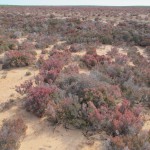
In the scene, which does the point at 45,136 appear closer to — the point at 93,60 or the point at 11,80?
the point at 11,80

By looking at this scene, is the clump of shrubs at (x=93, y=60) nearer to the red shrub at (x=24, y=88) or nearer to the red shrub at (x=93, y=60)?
the red shrub at (x=93, y=60)

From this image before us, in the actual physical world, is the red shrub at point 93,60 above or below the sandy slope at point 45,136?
below

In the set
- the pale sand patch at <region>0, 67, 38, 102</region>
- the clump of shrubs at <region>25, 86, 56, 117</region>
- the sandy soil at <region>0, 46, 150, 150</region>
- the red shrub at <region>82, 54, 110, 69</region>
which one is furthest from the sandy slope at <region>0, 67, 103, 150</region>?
the red shrub at <region>82, 54, 110, 69</region>

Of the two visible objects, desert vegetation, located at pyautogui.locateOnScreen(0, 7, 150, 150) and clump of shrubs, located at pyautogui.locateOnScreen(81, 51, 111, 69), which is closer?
desert vegetation, located at pyautogui.locateOnScreen(0, 7, 150, 150)

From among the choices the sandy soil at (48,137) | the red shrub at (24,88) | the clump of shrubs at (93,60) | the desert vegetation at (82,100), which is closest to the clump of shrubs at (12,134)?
the desert vegetation at (82,100)

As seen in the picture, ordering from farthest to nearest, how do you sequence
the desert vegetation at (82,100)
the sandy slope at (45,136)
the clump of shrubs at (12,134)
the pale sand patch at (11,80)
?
the pale sand patch at (11,80) < the desert vegetation at (82,100) < the sandy slope at (45,136) < the clump of shrubs at (12,134)

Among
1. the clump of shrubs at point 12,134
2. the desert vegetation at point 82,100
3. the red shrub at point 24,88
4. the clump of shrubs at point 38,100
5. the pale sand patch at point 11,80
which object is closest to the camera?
the clump of shrubs at point 12,134

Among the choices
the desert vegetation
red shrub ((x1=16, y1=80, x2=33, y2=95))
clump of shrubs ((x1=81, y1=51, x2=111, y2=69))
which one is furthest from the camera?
clump of shrubs ((x1=81, y1=51, x2=111, y2=69))

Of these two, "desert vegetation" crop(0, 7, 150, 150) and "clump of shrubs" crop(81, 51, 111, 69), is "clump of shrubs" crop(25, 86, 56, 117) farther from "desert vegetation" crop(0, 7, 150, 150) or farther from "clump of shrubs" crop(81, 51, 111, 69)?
"clump of shrubs" crop(81, 51, 111, 69)
